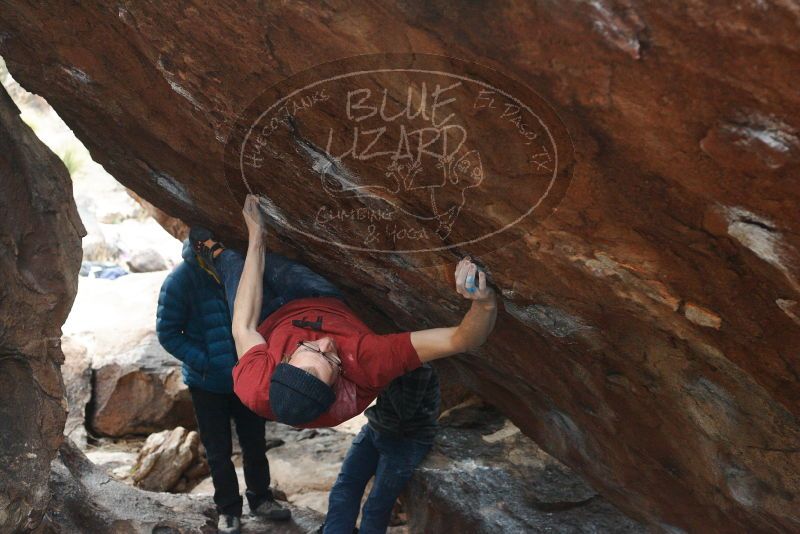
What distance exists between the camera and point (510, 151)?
2408mm

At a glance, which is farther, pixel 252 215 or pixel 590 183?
pixel 252 215

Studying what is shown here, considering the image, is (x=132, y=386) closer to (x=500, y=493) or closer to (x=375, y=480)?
(x=375, y=480)

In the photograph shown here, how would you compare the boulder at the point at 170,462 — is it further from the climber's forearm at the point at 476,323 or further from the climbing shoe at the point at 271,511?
the climber's forearm at the point at 476,323

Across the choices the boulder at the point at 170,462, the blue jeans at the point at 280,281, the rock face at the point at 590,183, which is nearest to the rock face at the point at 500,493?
the rock face at the point at 590,183

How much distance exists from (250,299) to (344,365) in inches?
20.3

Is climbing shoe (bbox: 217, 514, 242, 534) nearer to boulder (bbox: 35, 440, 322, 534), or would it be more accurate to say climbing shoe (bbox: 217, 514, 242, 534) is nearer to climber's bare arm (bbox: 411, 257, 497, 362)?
boulder (bbox: 35, 440, 322, 534)

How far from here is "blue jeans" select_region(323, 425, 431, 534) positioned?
4.11 metres

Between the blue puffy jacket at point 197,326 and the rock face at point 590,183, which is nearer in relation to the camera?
the rock face at point 590,183

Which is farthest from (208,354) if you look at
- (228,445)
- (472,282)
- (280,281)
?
(472,282)

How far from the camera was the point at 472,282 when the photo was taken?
2.87 meters

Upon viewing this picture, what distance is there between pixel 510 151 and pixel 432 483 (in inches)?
104

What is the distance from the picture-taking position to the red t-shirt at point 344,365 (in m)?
3.08

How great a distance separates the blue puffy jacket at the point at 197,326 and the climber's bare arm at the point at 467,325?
4.68 ft

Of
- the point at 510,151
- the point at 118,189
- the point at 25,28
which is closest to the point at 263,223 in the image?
the point at 25,28
